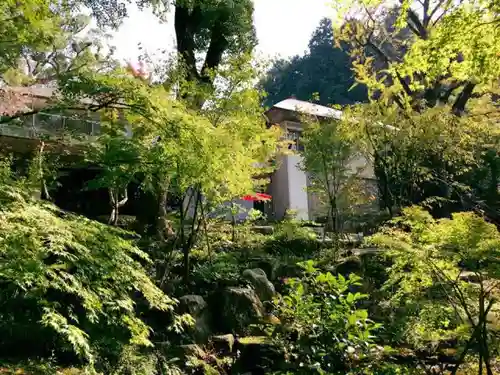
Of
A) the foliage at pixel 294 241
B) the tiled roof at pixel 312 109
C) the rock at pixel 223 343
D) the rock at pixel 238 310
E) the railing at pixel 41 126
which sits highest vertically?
the tiled roof at pixel 312 109

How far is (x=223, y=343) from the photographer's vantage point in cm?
565

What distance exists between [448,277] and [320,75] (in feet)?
90.4

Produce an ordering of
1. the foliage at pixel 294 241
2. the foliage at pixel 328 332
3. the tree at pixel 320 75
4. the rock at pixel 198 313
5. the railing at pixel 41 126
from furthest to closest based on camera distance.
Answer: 1. the tree at pixel 320 75
2. the railing at pixel 41 126
3. the foliage at pixel 294 241
4. the rock at pixel 198 313
5. the foliage at pixel 328 332

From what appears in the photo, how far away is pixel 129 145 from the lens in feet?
14.5

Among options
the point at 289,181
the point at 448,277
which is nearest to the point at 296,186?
the point at 289,181

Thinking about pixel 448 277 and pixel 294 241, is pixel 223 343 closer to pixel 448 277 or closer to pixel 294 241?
pixel 448 277

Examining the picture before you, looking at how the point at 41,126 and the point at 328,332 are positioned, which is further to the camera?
the point at 41,126

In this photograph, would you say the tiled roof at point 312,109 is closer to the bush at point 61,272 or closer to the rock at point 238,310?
the rock at point 238,310

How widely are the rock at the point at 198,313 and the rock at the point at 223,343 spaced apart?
0.52 feet

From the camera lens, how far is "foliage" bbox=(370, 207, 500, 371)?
368 cm

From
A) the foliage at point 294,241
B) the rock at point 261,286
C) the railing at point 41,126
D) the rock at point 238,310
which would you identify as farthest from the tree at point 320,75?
the rock at point 238,310

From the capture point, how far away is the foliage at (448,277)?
12.1 feet

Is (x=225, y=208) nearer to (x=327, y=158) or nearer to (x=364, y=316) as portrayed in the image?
(x=327, y=158)

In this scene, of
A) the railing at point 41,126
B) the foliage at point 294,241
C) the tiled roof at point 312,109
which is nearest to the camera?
the foliage at point 294,241
